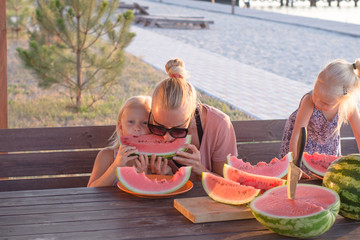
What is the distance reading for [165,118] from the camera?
10.1 ft

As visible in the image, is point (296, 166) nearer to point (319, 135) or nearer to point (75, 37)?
point (319, 135)

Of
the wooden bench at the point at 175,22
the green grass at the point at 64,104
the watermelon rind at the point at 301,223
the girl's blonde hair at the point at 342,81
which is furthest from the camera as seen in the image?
the wooden bench at the point at 175,22

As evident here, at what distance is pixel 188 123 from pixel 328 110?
1344 mm

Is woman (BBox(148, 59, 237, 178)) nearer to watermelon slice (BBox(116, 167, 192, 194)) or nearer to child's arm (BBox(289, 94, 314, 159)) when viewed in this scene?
watermelon slice (BBox(116, 167, 192, 194))

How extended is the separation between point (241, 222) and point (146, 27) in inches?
750

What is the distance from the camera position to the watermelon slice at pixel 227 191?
254 cm

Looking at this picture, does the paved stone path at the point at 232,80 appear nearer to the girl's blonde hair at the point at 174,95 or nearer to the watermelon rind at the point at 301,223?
the girl's blonde hair at the point at 174,95

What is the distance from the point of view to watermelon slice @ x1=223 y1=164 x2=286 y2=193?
108 inches

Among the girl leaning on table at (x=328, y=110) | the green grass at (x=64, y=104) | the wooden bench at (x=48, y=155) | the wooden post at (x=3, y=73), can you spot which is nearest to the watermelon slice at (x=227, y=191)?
the girl leaning on table at (x=328, y=110)

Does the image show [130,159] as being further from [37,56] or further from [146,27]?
[146,27]

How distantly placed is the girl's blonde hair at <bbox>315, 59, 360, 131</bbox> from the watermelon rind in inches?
64.1

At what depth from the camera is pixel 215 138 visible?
349 cm

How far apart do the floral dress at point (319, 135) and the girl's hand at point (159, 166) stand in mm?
1346

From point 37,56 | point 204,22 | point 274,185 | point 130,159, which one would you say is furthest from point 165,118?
point 204,22
